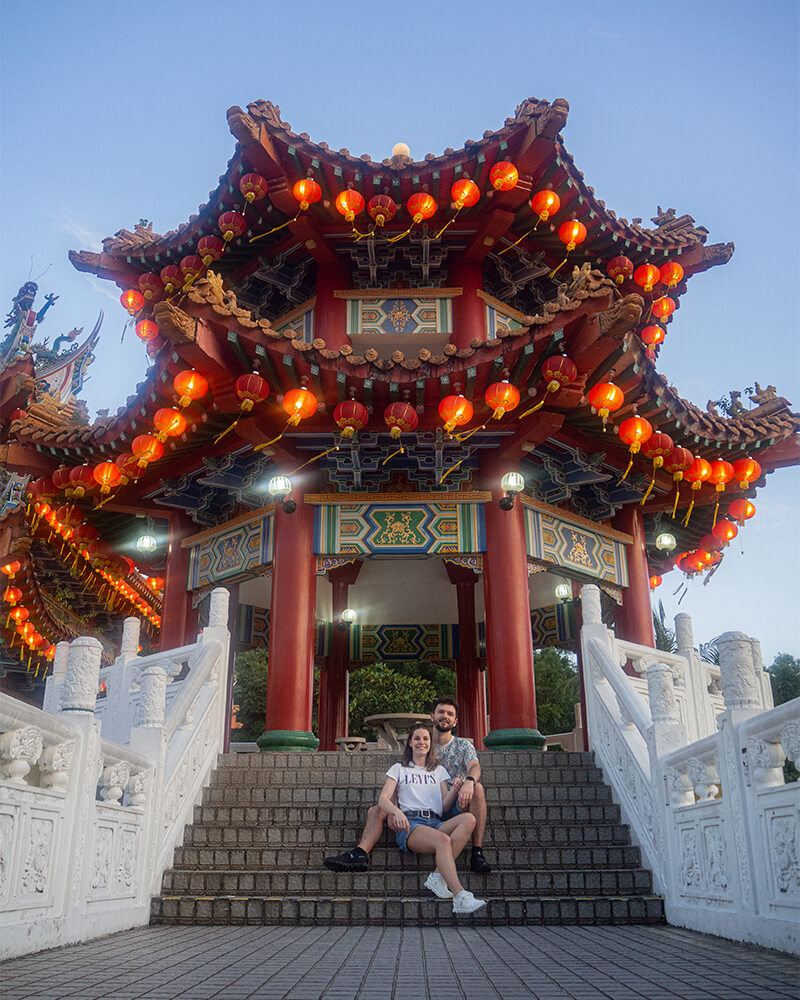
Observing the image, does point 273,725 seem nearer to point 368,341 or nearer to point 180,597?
point 180,597

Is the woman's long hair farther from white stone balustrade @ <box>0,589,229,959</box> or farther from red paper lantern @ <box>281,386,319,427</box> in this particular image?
red paper lantern @ <box>281,386,319,427</box>

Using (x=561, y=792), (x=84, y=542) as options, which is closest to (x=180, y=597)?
(x=84, y=542)

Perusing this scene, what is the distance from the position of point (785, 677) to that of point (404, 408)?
23.8 metres

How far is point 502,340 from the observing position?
783cm

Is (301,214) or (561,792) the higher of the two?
(301,214)

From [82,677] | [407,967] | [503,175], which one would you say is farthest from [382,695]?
[407,967]

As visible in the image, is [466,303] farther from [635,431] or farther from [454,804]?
[454,804]

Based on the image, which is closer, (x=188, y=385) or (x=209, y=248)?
(x=188, y=385)

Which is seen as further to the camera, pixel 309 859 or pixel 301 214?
pixel 301 214

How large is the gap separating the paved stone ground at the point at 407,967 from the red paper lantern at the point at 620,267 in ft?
25.0

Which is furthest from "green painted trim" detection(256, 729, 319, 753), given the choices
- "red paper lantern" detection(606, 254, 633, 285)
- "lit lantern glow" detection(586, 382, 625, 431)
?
"red paper lantern" detection(606, 254, 633, 285)

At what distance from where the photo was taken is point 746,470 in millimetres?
9648

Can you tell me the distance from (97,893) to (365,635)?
340 inches

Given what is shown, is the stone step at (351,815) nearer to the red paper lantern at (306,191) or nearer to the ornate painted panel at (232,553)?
the ornate painted panel at (232,553)
